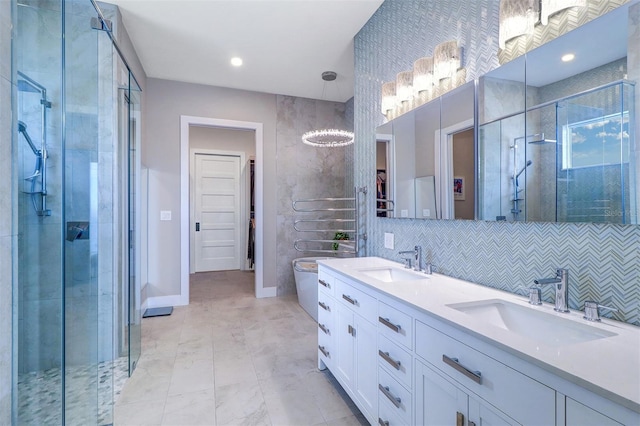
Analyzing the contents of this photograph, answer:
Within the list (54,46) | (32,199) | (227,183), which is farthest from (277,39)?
(227,183)

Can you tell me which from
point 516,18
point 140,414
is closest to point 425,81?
point 516,18

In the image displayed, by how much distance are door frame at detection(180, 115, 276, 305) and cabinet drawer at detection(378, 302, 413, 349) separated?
3.06 m

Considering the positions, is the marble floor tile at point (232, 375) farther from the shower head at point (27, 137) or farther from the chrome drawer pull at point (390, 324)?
the shower head at point (27, 137)

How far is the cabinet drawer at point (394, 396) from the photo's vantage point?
4.23 feet

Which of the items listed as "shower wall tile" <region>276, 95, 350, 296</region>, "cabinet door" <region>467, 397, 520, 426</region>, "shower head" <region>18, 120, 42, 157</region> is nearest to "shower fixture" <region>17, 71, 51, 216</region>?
"shower head" <region>18, 120, 42, 157</region>

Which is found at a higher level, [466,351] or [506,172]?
[506,172]

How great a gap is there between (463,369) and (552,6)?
1405 millimetres

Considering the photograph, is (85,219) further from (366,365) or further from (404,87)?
(404,87)

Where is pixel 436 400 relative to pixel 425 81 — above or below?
below

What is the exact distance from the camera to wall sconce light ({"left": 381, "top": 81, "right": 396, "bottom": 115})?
2.31m

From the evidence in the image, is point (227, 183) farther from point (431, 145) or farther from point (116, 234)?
point (431, 145)

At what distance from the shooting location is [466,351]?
3.27 ft

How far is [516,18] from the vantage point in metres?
1.35

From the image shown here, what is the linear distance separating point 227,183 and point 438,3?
502cm
